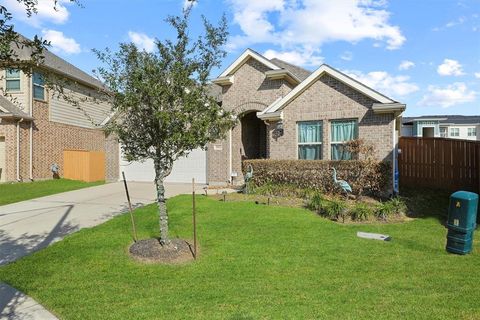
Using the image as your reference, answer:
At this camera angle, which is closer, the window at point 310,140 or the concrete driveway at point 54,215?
the concrete driveway at point 54,215

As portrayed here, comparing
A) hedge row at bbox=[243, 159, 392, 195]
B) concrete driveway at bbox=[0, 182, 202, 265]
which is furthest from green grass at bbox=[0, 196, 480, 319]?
hedge row at bbox=[243, 159, 392, 195]

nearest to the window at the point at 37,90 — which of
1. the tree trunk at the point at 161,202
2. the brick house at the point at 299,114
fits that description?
the brick house at the point at 299,114

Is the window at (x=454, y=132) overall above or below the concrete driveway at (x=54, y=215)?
above

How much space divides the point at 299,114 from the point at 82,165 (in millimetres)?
13352

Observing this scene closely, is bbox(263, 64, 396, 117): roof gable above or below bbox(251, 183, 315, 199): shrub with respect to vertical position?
above

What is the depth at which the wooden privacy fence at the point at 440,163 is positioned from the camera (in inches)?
572

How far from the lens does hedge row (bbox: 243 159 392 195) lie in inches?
513

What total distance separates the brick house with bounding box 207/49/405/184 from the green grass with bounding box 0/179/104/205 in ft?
22.8

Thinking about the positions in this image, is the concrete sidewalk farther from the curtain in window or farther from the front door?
the curtain in window

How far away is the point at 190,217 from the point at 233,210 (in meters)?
1.45

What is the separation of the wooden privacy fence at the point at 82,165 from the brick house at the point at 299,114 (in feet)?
24.0

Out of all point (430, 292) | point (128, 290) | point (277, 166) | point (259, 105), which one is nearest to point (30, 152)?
point (259, 105)

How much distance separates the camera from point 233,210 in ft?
37.4

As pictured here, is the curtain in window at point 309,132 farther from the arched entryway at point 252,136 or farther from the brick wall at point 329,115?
the arched entryway at point 252,136
